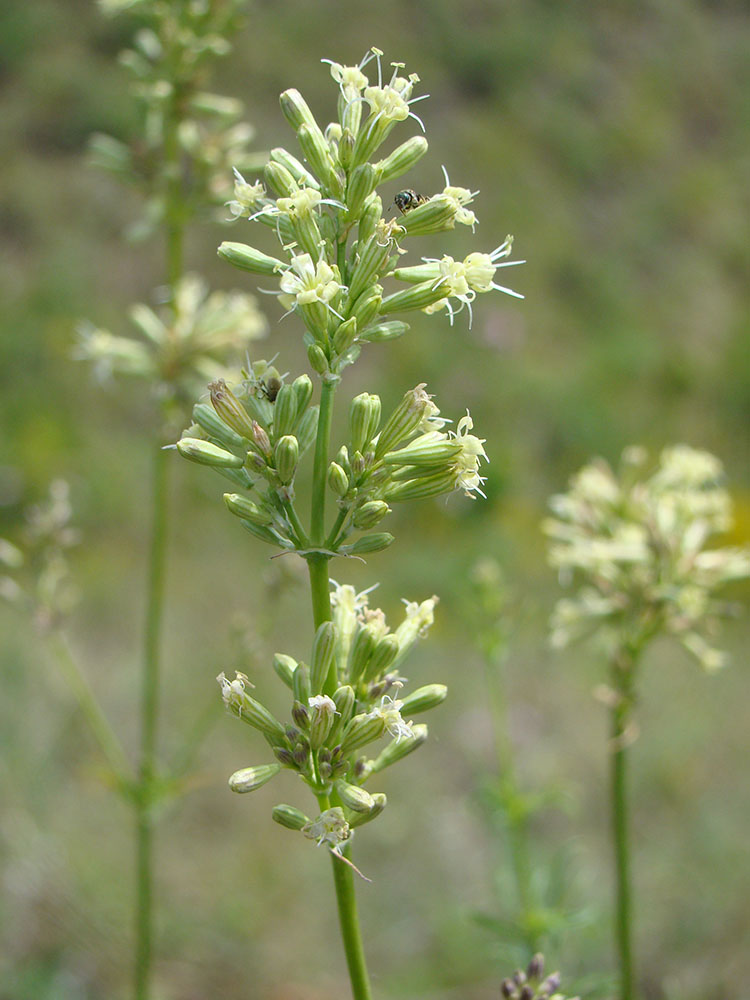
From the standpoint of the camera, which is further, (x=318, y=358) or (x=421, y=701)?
(x=421, y=701)

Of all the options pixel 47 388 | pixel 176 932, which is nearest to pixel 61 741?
pixel 176 932

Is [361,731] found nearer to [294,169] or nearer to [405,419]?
[405,419]

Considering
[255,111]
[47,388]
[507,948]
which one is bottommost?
[507,948]

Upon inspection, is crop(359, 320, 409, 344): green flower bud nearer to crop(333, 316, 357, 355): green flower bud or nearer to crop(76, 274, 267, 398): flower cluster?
crop(333, 316, 357, 355): green flower bud

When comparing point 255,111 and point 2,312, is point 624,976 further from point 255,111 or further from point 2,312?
point 255,111

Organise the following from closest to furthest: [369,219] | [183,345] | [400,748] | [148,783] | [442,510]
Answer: [369,219], [400,748], [148,783], [183,345], [442,510]

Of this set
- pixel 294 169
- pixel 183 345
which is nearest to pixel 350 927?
pixel 294 169

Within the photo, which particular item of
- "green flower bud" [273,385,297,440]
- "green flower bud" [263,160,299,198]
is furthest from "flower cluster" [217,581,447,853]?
→ "green flower bud" [263,160,299,198]
